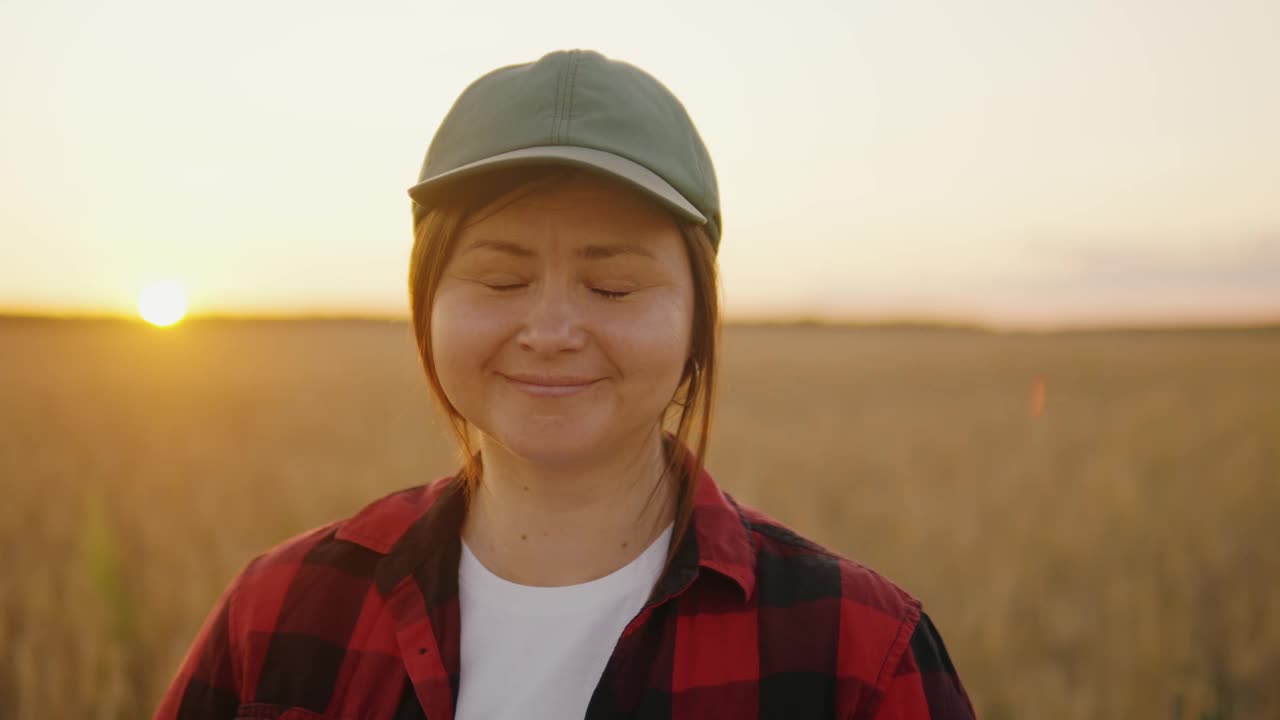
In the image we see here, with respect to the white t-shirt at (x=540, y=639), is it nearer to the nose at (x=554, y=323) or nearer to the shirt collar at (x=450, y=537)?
the shirt collar at (x=450, y=537)

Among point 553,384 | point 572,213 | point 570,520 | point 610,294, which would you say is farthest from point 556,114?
point 570,520

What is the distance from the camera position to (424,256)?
1462 millimetres

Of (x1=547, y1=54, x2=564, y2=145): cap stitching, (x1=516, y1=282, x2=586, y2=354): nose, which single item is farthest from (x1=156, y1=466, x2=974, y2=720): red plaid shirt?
(x1=547, y1=54, x2=564, y2=145): cap stitching

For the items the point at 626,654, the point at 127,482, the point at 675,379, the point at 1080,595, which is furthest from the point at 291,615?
the point at 127,482

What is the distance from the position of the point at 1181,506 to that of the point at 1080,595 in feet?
6.50

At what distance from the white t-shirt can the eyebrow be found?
54 centimetres

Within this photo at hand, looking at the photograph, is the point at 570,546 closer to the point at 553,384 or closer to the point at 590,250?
the point at 553,384

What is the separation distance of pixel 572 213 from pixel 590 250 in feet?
0.22

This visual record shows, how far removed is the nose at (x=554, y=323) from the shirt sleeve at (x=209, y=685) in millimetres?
742

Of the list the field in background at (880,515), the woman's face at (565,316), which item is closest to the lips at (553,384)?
the woman's face at (565,316)

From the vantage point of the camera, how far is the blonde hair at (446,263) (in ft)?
4.46

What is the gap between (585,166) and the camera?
1.28 metres

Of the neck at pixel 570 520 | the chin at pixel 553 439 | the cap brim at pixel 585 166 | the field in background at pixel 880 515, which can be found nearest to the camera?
the cap brim at pixel 585 166

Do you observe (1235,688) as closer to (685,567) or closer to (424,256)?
(685,567)
